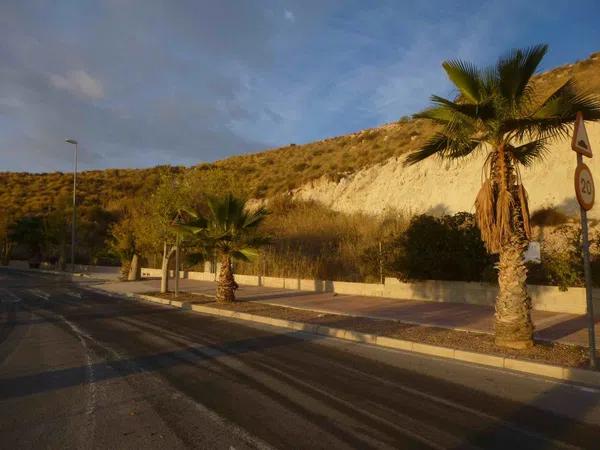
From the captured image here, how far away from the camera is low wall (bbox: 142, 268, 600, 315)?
14211mm

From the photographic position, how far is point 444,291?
57.7 ft

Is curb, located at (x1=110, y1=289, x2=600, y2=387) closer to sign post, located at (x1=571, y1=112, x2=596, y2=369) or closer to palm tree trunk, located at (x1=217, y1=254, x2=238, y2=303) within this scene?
sign post, located at (x1=571, y1=112, x2=596, y2=369)

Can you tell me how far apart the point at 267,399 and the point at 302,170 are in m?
46.8

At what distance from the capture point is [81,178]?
8631 cm

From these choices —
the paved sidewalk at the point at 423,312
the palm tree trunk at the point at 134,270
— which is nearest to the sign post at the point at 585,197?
the paved sidewalk at the point at 423,312

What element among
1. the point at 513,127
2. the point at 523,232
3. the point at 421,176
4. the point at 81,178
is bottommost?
the point at 523,232

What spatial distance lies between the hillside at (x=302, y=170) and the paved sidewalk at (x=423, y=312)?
7590mm

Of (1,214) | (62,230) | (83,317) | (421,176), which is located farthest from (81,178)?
(83,317)

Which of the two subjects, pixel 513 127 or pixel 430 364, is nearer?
pixel 430 364

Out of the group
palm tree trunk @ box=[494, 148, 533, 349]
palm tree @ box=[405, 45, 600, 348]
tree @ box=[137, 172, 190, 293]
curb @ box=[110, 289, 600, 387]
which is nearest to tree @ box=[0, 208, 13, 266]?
tree @ box=[137, 172, 190, 293]

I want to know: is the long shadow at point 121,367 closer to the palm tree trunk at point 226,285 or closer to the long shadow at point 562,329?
the long shadow at point 562,329

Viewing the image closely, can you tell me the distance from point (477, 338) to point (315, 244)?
18860mm

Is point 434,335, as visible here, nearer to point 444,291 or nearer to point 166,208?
point 444,291

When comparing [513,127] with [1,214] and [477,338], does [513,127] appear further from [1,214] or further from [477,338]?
[1,214]
